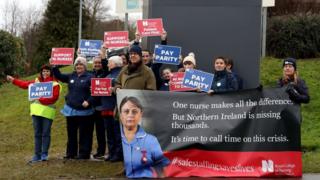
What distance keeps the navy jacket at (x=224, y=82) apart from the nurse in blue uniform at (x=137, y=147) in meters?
1.40

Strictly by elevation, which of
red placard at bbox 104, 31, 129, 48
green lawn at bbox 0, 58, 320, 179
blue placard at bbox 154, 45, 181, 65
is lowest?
green lawn at bbox 0, 58, 320, 179

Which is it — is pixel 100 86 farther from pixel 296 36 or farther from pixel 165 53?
pixel 296 36

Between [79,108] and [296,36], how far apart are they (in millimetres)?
12015

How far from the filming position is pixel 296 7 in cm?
2755

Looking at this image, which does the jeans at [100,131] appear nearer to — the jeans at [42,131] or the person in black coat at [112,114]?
the person in black coat at [112,114]

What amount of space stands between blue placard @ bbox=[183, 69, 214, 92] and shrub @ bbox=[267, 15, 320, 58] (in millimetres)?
12170

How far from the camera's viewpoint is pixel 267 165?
30.6ft

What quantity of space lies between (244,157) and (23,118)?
10471 millimetres

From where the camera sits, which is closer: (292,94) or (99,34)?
(292,94)

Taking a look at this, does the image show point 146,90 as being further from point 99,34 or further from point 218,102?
point 99,34

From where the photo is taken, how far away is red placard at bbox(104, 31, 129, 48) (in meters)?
11.2

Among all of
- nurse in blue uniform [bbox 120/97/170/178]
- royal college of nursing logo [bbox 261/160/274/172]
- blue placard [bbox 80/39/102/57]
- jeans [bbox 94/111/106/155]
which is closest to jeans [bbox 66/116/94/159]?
jeans [bbox 94/111/106/155]

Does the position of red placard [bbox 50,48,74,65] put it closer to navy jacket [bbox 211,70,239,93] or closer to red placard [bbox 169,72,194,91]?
red placard [bbox 169,72,194,91]

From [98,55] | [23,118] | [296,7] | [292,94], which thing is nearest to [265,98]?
[292,94]
